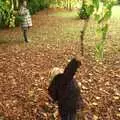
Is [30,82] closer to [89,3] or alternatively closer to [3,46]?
[89,3]

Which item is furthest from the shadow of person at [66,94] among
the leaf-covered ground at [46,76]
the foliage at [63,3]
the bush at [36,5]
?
the foliage at [63,3]

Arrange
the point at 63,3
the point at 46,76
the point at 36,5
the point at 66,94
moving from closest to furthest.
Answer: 1. the point at 66,94
2. the point at 46,76
3. the point at 36,5
4. the point at 63,3

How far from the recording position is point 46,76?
28.6 feet

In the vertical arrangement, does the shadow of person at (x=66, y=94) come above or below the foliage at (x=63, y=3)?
above

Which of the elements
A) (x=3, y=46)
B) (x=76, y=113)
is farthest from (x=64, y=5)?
(x=76, y=113)

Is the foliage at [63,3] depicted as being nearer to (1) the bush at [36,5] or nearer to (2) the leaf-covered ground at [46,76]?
(1) the bush at [36,5]

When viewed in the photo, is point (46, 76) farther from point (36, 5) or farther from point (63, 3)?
point (63, 3)

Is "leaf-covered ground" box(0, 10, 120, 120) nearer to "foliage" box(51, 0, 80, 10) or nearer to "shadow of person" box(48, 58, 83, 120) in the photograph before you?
"shadow of person" box(48, 58, 83, 120)

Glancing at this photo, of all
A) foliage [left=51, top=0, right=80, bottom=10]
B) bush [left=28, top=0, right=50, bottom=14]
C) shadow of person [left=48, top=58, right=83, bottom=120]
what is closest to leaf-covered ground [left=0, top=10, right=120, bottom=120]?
shadow of person [left=48, top=58, right=83, bottom=120]

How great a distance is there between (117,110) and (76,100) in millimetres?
2886

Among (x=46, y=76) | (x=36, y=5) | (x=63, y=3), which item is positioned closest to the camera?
(x=46, y=76)

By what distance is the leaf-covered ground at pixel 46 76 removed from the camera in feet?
21.8

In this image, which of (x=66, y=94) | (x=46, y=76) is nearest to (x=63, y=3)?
(x=46, y=76)

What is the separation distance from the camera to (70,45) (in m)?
13.0
